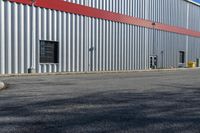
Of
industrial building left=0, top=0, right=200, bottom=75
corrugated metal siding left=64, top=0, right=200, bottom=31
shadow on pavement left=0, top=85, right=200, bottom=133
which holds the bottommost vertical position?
shadow on pavement left=0, top=85, right=200, bottom=133

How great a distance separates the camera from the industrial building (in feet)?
75.3

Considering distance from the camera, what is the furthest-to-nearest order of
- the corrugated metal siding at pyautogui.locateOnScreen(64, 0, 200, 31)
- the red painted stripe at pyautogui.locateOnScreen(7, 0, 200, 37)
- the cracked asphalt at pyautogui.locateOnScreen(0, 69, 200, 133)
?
the corrugated metal siding at pyautogui.locateOnScreen(64, 0, 200, 31) → the red painted stripe at pyautogui.locateOnScreen(7, 0, 200, 37) → the cracked asphalt at pyautogui.locateOnScreen(0, 69, 200, 133)

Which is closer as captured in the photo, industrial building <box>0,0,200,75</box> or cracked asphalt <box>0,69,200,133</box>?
cracked asphalt <box>0,69,200,133</box>

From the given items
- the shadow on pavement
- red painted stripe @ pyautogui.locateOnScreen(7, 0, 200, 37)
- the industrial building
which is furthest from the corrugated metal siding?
the shadow on pavement

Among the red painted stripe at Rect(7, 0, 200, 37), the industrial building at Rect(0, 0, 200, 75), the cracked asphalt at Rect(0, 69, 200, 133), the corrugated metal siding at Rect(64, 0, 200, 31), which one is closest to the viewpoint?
the cracked asphalt at Rect(0, 69, 200, 133)

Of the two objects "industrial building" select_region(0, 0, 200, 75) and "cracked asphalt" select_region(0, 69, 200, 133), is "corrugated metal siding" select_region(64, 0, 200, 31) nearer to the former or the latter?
"industrial building" select_region(0, 0, 200, 75)

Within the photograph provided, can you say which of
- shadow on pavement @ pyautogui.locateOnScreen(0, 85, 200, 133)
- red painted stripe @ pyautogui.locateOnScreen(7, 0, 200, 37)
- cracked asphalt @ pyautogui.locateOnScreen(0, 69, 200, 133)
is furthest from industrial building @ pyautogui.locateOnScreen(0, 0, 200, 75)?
shadow on pavement @ pyautogui.locateOnScreen(0, 85, 200, 133)

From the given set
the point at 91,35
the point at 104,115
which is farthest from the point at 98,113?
the point at 91,35

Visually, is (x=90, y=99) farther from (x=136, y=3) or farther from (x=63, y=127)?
(x=136, y=3)

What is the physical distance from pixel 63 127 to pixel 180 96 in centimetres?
545

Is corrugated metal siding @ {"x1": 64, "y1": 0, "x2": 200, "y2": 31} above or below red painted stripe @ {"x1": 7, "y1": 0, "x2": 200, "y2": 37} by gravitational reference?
above

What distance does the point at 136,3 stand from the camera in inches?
1393

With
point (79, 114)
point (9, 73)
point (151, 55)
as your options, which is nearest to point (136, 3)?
point (151, 55)

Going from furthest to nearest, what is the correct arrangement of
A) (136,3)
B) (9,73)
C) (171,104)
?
(136,3) < (9,73) < (171,104)
